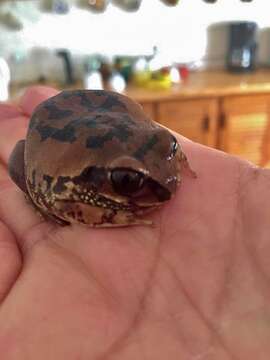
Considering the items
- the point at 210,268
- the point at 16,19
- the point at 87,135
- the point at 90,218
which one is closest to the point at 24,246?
the point at 90,218

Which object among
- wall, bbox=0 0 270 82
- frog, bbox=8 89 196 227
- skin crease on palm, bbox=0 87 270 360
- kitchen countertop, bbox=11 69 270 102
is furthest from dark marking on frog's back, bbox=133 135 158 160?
wall, bbox=0 0 270 82

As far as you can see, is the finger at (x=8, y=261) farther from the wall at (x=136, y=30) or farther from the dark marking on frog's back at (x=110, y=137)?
the wall at (x=136, y=30)

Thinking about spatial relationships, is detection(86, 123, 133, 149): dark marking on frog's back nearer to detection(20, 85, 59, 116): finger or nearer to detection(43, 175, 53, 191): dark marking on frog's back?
detection(43, 175, 53, 191): dark marking on frog's back

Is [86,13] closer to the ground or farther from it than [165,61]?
farther from it

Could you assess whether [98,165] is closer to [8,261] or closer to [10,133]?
[8,261]

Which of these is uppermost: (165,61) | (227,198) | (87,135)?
(87,135)

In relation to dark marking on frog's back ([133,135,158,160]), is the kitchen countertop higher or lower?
lower

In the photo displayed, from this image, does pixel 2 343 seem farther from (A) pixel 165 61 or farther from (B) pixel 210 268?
(A) pixel 165 61

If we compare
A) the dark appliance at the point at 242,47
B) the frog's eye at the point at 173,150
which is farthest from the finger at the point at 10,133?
the dark appliance at the point at 242,47
